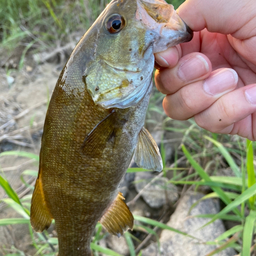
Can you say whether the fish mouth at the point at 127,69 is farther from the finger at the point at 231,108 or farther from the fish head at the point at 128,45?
the finger at the point at 231,108

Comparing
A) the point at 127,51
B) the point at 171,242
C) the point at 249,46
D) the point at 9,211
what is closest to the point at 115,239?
the point at 171,242

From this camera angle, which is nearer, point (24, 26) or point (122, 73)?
point (122, 73)

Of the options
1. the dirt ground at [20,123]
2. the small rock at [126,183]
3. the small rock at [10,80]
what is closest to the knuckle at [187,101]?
the dirt ground at [20,123]

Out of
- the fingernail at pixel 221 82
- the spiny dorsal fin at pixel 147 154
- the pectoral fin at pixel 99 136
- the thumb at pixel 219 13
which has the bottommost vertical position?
the spiny dorsal fin at pixel 147 154

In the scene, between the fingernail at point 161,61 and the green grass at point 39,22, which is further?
the green grass at point 39,22

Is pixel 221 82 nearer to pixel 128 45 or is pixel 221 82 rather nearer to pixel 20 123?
pixel 128 45

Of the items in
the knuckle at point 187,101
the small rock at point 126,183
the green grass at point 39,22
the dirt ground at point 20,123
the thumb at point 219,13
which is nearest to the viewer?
the thumb at point 219,13

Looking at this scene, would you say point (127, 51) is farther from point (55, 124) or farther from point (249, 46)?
point (249, 46)
